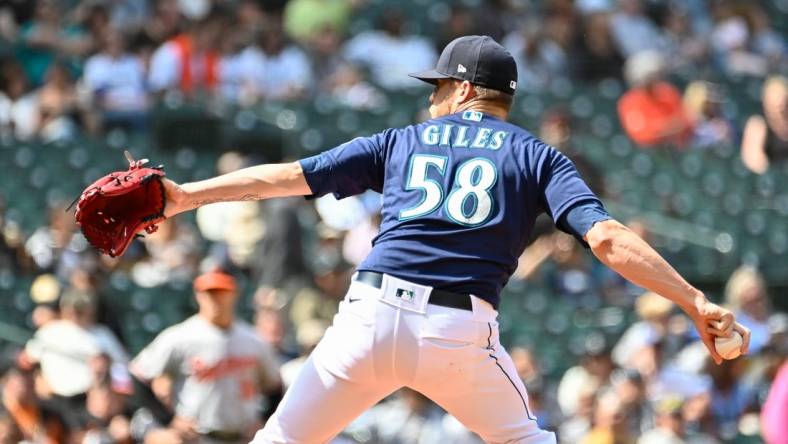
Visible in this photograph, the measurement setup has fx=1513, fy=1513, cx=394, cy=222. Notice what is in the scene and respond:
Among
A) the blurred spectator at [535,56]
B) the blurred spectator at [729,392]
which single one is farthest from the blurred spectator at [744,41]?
the blurred spectator at [729,392]

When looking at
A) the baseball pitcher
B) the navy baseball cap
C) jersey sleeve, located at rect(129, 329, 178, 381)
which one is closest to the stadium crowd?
jersey sleeve, located at rect(129, 329, 178, 381)

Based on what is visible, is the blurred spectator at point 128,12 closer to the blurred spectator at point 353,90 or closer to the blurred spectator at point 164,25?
the blurred spectator at point 164,25

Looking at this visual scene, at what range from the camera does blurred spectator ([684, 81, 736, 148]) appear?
12.9m

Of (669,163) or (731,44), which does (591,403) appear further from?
(731,44)

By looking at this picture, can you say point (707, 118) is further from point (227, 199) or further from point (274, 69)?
point (227, 199)

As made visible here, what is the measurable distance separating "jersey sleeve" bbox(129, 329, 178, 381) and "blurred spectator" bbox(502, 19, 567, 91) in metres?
6.07

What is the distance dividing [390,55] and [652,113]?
2356 millimetres

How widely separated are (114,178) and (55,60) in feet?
24.5

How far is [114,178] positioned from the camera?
4.65 metres

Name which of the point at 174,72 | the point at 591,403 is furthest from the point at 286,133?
the point at 591,403

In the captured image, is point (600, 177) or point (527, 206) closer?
point (527, 206)

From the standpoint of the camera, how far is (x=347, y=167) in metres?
4.66

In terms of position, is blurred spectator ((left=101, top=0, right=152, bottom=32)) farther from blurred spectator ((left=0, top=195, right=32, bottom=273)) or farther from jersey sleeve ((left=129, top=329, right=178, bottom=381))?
jersey sleeve ((left=129, top=329, right=178, bottom=381))

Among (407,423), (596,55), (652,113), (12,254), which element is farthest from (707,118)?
(12,254)
